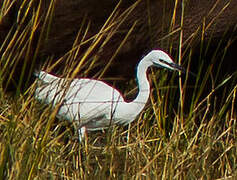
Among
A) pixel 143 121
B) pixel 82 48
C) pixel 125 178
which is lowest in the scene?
pixel 125 178

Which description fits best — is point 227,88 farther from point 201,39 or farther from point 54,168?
point 54,168

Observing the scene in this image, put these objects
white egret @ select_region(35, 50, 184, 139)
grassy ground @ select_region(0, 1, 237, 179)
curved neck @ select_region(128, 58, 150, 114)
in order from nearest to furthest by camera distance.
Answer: grassy ground @ select_region(0, 1, 237, 179)
white egret @ select_region(35, 50, 184, 139)
curved neck @ select_region(128, 58, 150, 114)

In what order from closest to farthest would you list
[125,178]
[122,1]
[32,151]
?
[32,151] < [125,178] < [122,1]

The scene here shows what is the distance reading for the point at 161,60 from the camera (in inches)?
135

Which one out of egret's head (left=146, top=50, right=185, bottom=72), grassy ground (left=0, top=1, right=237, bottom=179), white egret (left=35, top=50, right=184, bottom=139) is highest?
egret's head (left=146, top=50, right=185, bottom=72)

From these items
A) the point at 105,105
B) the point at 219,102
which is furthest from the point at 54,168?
the point at 219,102

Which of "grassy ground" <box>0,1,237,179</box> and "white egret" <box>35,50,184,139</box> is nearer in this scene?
"grassy ground" <box>0,1,237,179</box>

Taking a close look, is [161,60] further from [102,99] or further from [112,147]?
[112,147]

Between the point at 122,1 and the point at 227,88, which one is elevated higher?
the point at 122,1

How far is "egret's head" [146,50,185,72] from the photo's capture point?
11.1 feet

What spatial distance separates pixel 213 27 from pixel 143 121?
528mm

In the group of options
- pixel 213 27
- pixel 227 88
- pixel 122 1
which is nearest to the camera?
pixel 122 1

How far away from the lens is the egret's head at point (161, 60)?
11.1ft

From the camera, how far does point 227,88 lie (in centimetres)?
398
